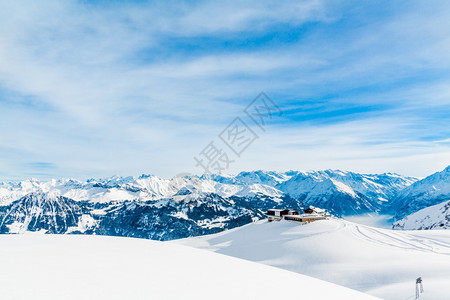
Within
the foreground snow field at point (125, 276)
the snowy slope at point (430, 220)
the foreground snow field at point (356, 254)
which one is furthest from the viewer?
the snowy slope at point (430, 220)

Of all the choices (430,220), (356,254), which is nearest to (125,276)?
(356,254)

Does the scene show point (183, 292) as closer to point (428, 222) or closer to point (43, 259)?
point (43, 259)

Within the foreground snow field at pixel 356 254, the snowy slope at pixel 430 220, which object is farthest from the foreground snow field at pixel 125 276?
the snowy slope at pixel 430 220

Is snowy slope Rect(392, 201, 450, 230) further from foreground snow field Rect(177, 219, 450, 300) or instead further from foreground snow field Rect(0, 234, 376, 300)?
foreground snow field Rect(0, 234, 376, 300)

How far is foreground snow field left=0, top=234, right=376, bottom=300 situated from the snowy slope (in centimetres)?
16022

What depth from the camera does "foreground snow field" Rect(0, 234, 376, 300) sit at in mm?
5375

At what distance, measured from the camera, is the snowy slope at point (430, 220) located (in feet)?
427

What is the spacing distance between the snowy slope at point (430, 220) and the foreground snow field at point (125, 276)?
526 ft

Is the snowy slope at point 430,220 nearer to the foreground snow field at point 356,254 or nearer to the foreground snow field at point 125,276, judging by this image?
the foreground snow field at point 356,254

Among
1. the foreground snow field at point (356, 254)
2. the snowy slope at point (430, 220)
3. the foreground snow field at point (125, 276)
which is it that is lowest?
the snowy slope at point (430, 220)

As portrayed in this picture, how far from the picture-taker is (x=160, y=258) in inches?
357

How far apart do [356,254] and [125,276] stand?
123ft

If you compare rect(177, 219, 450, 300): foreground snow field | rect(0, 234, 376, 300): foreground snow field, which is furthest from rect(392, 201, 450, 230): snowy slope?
rect(0, 234, 376, 300): foreground snow field

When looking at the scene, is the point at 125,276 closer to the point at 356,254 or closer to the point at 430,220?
the point at 356,254
